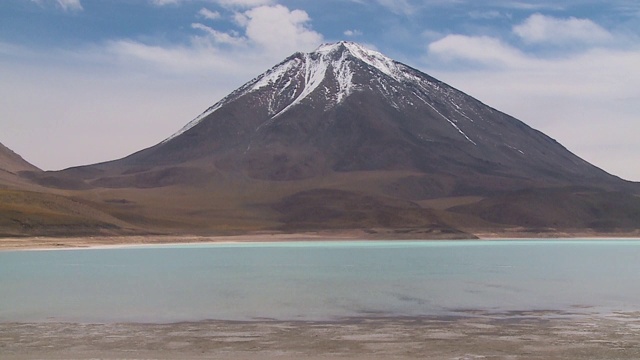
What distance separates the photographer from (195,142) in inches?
7549

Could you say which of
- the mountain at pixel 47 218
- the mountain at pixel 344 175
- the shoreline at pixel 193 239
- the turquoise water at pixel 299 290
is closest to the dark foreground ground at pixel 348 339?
the turquoise water at pixel 299 290

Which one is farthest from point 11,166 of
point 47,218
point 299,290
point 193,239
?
point 299,290

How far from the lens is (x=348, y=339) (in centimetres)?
1705

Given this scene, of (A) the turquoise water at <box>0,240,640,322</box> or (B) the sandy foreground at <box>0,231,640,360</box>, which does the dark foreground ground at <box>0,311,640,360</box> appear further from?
(A) the turquoise water at <box>0,240,640,322</box>

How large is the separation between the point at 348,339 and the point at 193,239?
7303cm

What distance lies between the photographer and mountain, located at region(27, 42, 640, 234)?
12781cm

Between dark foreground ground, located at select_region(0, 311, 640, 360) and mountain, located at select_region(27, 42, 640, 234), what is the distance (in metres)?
87.2

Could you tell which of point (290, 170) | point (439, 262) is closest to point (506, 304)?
point (439, 262)

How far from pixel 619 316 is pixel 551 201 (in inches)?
4881

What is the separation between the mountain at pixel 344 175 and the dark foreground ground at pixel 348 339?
87.2 meters

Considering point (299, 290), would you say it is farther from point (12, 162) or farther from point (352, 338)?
point (12, 162)

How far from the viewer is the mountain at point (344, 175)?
12781cm

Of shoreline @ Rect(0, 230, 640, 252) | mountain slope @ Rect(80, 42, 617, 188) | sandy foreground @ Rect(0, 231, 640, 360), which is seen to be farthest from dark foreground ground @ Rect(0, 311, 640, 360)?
mountain slope @ Rect(80, 42, 617, 188)

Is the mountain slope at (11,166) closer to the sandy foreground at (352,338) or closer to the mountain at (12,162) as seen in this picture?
the mountain at (12,162)
